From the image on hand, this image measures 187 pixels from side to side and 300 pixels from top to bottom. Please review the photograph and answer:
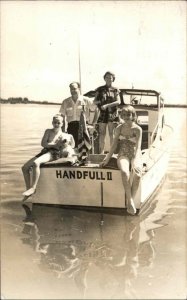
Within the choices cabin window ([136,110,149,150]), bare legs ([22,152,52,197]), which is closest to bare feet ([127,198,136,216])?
bare legs ([22,152,52,197])

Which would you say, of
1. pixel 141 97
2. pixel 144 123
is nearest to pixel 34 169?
pixel 144 123

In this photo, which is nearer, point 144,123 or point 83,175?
point 83,175

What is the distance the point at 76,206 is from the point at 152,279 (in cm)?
195

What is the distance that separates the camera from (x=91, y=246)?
13.5 ft

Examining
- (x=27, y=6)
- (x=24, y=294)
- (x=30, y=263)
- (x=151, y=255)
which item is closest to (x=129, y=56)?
(x=27, y=6)

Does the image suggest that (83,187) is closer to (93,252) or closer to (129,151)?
(129,151)

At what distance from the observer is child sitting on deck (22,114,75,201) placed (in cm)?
512

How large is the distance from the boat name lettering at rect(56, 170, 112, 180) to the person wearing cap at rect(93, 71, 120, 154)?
960mm

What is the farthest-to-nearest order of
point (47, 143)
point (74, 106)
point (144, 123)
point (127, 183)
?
point (144, 123) < point (74, 106) < point (47, 143) < point (127, 183)

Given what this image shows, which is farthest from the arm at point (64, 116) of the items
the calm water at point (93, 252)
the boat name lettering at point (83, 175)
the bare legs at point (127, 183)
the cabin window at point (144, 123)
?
the cabin window at point (144, 123)

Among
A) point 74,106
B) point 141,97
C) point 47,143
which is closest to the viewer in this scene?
point 47,143

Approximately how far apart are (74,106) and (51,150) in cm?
64

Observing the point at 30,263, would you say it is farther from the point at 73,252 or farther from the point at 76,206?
the point at 76,206

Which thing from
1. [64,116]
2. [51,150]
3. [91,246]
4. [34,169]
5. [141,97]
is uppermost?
[141,97]
